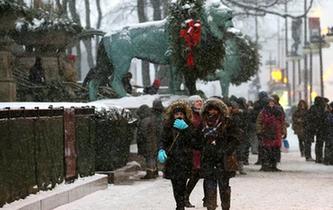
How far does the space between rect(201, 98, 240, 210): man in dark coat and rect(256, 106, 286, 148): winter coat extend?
364 inches

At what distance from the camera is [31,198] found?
12.1m

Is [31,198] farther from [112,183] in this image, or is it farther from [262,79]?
[262,79]

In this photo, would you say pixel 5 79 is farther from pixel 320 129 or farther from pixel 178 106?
pixel 178 106

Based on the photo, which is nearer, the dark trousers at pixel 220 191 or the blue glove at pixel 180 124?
the dark trousers at pixel 220 191

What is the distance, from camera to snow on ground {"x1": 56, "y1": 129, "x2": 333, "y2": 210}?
44.4 ft

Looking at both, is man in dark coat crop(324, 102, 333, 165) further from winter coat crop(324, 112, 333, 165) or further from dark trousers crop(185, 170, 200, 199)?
dark trousers crop(185, 170, 200, 199)

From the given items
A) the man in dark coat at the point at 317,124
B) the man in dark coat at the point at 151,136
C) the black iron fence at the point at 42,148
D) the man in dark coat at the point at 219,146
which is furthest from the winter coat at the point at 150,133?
the man in dark coat at the point at 219,146

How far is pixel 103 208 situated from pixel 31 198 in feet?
4.92

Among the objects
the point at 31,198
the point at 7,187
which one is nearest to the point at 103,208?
the point at 31,198

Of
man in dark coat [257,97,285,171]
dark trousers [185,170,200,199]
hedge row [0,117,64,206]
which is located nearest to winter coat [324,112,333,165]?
man in dark coat [257,97,285,171]

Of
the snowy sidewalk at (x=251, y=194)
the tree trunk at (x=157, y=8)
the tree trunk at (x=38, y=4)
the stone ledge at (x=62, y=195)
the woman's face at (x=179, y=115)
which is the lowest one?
the snowy sidewalk at (x=251, y=194)

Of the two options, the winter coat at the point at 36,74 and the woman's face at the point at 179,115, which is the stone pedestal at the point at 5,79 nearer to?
the winter coat at the point at 36,74

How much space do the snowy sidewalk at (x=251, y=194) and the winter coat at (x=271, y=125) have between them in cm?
103

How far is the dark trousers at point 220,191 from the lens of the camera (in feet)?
38.5
